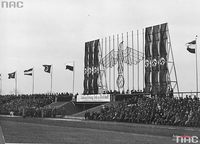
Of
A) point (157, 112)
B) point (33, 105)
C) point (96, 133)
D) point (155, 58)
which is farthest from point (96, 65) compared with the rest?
point (96, 133)

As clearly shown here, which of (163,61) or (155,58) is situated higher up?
(155,58)

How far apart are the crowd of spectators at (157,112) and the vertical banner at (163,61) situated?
6.23 ft

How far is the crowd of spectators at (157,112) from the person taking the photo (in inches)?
921

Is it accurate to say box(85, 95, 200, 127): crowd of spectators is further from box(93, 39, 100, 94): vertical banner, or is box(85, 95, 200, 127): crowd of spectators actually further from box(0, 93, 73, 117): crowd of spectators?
box(0, 93, 73, 117): crowd of spectators

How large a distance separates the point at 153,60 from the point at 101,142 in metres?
17.7

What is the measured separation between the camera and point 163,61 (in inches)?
1284

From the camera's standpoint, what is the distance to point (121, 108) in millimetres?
31141

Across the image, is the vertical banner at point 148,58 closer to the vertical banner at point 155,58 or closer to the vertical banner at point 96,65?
the vertical banner at point 155,58

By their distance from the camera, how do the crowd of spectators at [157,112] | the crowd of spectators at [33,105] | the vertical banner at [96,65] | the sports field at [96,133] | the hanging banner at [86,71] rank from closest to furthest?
the sports field at [96,133]
the crowd of spectators at [157,112]
the vertical banner at [96,65]
the crowd of spectators at [33,105]
the hanging banner at [86,71]

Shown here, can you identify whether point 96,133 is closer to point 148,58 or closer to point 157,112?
point 157,112

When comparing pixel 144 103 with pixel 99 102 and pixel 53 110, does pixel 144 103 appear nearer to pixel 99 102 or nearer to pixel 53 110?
pixel 99 102

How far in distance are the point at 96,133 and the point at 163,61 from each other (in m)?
11.3

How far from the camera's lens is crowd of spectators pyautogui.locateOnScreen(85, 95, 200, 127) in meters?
23.4

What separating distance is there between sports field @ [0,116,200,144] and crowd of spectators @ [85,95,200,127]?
70.5 inches
